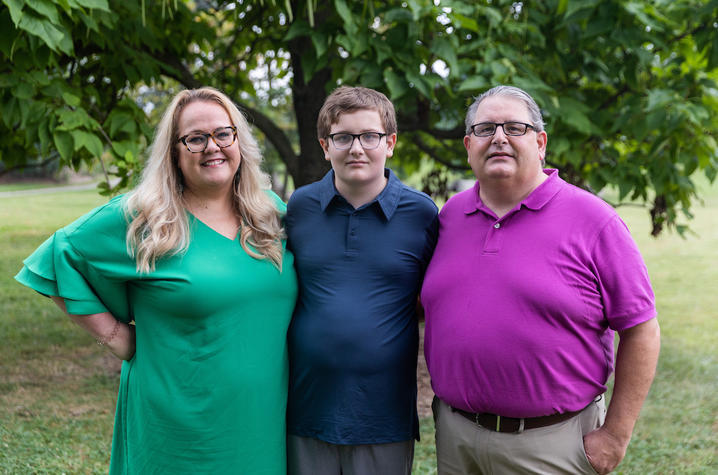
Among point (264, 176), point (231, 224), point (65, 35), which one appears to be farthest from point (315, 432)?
point (65, 35)

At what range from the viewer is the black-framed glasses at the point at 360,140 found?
7.86 ft

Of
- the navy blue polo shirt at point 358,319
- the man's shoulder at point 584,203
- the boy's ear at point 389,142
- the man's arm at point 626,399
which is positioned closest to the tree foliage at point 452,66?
the boy's ear at point 389,142

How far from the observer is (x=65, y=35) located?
334 cm

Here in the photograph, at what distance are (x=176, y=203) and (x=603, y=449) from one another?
1678 millimetres

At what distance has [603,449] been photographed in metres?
2.21

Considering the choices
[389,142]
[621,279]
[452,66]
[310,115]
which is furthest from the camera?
[310,115]

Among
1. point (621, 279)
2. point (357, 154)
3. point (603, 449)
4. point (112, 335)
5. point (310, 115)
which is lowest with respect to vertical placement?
point (603, 449)

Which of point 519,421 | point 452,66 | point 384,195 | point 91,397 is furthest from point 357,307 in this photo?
point 91,397

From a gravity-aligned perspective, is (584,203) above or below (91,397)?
above

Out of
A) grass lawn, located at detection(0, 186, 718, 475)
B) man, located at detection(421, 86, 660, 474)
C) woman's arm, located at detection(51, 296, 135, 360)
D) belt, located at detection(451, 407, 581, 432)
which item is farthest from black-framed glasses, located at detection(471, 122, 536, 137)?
grass lawn, located at detection(0, 186, 718, 475)

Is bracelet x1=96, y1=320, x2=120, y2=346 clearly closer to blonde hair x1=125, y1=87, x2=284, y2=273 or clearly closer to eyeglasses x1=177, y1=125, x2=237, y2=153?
blonde hair x1=125, y1=87, x2=284, y2=273

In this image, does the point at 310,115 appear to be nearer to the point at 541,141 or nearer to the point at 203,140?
the point at 203,140

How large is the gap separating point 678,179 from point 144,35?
343 centimetres

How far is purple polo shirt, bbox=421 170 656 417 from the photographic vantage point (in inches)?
84.0
